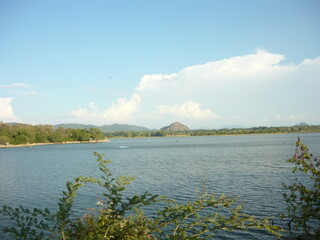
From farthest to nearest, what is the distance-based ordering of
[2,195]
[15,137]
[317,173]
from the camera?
[15,137]
[2,195]
[317,173]

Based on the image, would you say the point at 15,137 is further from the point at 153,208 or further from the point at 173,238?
the point at 173,238

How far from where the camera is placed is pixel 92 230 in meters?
5.23

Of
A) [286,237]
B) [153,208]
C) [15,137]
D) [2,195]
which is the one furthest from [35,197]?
[15,137]

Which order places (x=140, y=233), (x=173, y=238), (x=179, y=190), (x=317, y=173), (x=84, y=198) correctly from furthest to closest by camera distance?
(x=179, y=190) < (x=84, y=198) < (x=317, y=173) < (x=140, y=233) < (x=173, y=238)

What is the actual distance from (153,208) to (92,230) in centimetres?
1873

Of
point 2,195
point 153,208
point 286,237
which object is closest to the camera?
point 286,237

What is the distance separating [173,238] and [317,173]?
8.39 m

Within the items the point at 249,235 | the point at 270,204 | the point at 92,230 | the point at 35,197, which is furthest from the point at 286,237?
the point at 35,197

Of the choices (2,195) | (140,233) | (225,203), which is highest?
(225,203)

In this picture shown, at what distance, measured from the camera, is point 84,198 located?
28.3 metres

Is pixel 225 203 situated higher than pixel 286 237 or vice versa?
pixel 225 203

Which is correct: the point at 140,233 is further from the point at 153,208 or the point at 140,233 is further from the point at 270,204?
the point at 270,204

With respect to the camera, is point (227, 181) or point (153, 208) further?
point (227, 181)

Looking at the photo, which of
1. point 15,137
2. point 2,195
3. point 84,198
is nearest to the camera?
point 84,198
